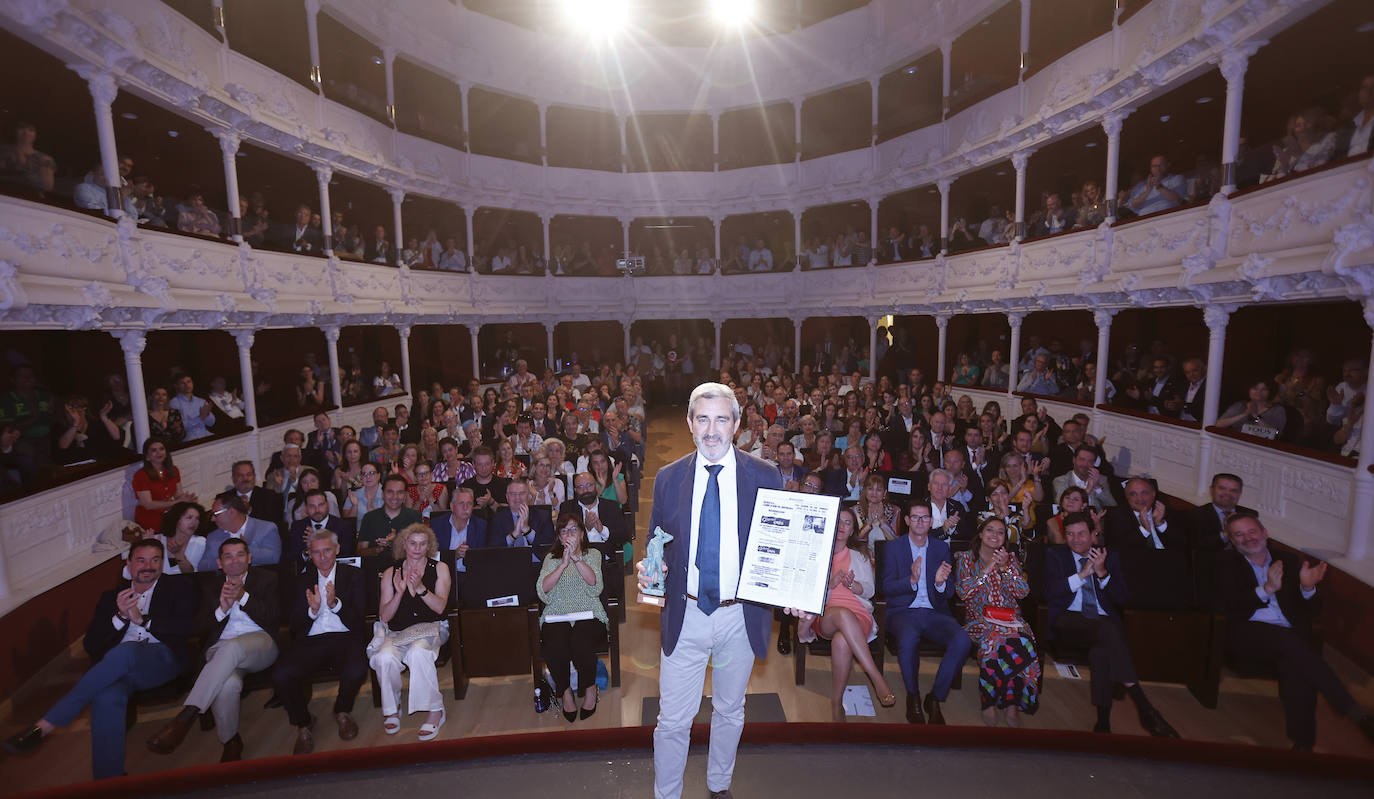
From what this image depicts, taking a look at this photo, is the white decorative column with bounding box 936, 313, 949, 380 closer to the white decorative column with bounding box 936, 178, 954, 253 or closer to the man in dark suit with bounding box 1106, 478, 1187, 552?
the white decorative column with bounding box 936, 178, 954, 253

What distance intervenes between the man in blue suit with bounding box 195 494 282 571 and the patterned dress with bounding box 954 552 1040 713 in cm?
510

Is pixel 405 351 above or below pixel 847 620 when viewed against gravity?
above

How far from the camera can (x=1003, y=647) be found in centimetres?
394

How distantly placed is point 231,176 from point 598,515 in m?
7.67

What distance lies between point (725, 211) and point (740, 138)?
9.06 feet

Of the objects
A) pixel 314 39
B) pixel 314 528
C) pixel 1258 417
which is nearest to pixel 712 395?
pixel 314 528

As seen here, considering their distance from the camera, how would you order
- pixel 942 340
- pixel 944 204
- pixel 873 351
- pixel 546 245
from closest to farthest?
pixel 944 204 < pixel 942 340 < pixel 873 351 < pixel 546 245

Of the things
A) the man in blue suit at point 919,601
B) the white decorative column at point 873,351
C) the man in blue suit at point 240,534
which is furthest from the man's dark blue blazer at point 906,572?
the white decorative column at point 873,351

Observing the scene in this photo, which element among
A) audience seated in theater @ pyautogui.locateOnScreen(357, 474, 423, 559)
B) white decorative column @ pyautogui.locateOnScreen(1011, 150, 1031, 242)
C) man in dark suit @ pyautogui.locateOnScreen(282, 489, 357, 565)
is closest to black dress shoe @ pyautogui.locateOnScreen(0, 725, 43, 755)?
man in dark suit @ pyautogui.locateOnScreen(282, 489, 357, 565)

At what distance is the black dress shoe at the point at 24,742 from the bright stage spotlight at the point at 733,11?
17.0 metres

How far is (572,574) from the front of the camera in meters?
4.25

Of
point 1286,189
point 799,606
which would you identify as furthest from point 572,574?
point 1286,189

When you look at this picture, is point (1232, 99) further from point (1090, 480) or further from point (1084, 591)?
point (1084, 591)

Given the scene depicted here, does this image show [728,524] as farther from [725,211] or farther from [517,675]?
[725,211]
